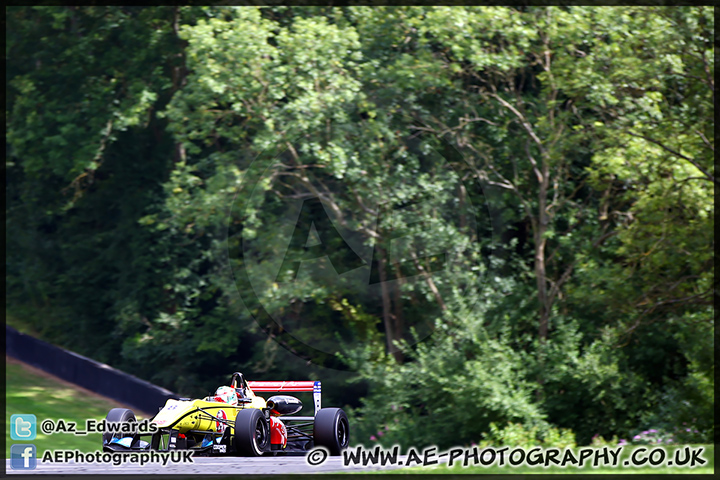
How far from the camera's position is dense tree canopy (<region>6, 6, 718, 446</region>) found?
1327 centimetres

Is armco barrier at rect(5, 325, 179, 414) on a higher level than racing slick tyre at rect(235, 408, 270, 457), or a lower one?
lower

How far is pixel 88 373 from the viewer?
49.3ft

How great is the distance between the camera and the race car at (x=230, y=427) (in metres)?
6.46

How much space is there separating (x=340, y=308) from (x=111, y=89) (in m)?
7.17

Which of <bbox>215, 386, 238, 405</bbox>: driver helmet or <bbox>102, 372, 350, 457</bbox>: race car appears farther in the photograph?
<bbox>215, 386, 238, 405</bbox>: driver helmet

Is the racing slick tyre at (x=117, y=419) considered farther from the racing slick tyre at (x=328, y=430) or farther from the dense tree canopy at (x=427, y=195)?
the dense tree canopy at (x=427, y=195)

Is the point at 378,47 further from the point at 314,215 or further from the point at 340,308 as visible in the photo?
the point at 340,308

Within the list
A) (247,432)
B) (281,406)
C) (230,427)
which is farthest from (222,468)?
(281,406)

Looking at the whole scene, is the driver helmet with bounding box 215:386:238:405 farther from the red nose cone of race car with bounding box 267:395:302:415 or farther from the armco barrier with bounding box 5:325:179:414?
the armco barrier with bounding box 5:325:179:414

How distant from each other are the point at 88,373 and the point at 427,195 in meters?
7.21

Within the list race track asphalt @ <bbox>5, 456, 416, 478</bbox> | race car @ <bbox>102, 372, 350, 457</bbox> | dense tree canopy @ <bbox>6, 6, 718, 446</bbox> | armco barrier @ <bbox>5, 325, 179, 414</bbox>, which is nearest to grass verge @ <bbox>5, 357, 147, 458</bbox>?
armco barrier @ <bbox>5, 325, 179, 414</bbox>

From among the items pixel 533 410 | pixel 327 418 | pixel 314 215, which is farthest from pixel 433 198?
pixel 327 418

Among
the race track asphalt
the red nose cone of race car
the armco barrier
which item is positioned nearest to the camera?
the race track asphalt

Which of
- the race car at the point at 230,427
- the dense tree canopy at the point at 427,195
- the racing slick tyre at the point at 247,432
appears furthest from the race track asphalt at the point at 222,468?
the dense tree canopy at the point at 427,195
